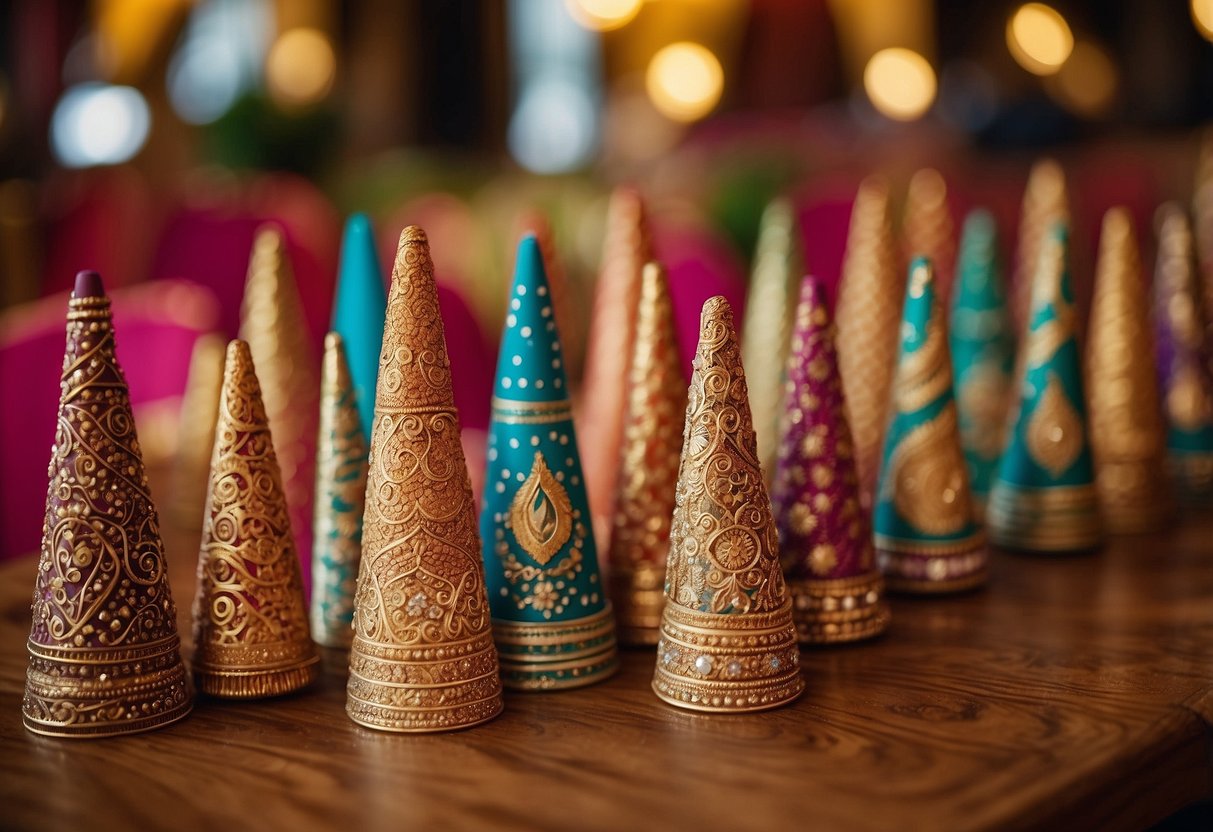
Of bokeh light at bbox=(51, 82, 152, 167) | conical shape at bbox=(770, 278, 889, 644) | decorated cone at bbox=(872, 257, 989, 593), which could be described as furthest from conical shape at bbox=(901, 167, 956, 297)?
bokeh light at bbox=(51, 82, 152, 167)

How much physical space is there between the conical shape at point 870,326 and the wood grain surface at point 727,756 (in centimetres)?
32

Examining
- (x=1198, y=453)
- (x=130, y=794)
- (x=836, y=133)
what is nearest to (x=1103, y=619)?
(x=1198, y=453)

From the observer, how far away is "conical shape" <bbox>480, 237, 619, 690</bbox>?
0.73m

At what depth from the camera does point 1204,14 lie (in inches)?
153

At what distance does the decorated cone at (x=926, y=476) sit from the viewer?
0.93 metres

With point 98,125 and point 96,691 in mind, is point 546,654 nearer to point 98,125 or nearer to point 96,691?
point 96,691

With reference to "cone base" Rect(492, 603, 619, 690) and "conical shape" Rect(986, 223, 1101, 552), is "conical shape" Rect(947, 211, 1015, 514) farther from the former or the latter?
"cone base" Rect(492, 603, 619, 690)

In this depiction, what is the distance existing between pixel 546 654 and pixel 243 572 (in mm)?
186

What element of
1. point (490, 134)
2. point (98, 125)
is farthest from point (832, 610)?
point (490, 134)

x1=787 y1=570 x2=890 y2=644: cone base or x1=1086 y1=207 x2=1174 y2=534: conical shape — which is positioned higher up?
x1=1086 y1=207 x2=1174 y2=534: conical shape

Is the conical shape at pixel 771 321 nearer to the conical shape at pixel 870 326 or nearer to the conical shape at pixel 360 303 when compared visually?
the conical shape at pixel 870 326

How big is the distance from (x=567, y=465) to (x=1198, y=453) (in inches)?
32.8

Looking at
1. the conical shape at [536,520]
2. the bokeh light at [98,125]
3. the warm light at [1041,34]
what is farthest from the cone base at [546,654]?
the bokeh light at [98,125]

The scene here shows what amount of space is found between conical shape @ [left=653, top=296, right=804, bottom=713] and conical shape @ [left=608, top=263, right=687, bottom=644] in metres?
0.11
